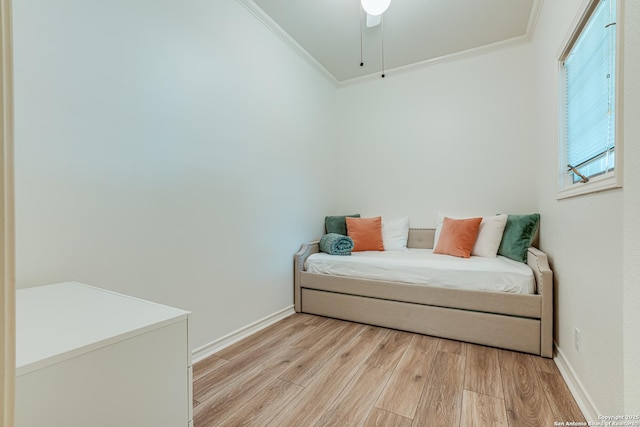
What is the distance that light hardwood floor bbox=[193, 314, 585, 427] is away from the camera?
4.31 ft

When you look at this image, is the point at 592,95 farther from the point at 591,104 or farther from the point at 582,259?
the point at 582,259

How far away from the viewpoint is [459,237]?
2588mm

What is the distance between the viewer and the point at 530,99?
2752mm

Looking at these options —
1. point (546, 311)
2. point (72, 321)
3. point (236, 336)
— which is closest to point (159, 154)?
point (72, 321)

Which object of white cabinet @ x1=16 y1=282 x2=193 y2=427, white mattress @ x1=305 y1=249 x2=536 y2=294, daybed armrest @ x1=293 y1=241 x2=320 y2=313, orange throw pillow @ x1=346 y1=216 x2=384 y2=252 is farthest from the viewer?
orange throw pillow @ x1=346 y1=216 x2=384 y2=252

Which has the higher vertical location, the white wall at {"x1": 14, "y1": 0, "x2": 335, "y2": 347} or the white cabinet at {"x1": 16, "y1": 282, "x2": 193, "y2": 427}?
the white wall at {"x1": 14, "y1": 0, "x2": 335, "y2": 347}

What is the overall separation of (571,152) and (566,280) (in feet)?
2.66

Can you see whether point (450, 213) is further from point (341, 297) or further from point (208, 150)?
point (208, 150)

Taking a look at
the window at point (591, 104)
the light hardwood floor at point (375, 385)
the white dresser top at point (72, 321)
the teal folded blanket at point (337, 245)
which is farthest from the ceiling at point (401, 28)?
the light hardwood floor at point (375, 385)

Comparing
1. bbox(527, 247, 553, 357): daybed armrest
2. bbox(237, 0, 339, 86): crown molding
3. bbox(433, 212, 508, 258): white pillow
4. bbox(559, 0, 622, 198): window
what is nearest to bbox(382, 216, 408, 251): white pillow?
bbox(433, 212, 508, 258): white pillow

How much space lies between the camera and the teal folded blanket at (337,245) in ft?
9.16

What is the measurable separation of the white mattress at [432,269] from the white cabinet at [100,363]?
6.03 ft

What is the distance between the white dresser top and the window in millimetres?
1724

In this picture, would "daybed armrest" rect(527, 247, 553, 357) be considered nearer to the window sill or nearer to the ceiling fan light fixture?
the window sill
